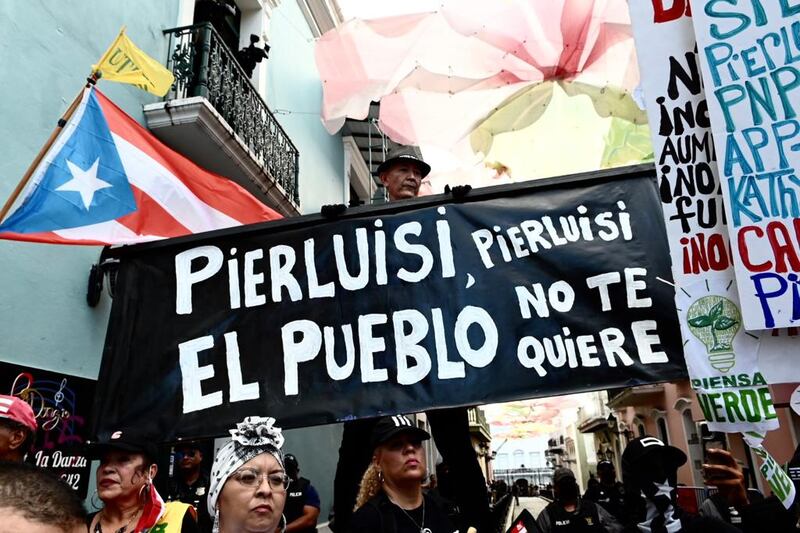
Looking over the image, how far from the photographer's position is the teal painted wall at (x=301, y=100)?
34.1 ft

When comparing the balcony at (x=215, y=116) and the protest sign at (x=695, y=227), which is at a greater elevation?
the balcony at (x=215, y=116)

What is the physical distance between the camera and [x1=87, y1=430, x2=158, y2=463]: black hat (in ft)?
8.32

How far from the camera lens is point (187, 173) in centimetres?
411

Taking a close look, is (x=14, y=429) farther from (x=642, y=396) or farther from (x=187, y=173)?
(x=642, y=396)

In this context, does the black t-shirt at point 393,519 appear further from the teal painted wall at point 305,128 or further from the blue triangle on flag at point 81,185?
the teal painted wall at point 305,128

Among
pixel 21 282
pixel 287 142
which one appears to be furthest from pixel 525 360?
pixel 287 142

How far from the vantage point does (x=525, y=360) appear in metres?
2.45

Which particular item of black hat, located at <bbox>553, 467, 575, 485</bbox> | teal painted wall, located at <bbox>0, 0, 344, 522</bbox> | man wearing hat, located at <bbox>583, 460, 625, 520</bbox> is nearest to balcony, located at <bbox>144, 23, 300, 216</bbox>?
teal painted wall, located at <bbox>0, 0, 344, 522</bbox>

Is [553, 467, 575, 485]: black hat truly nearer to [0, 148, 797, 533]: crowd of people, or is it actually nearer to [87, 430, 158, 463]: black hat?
[0, 148, 797, 533]: crowd of people

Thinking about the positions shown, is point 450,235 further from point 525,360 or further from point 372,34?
point 372,34

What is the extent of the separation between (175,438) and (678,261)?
2.15 m

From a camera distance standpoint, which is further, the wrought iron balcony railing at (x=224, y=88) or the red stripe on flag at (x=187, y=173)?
the wrought iron balcony railing at (x=224, y=88)

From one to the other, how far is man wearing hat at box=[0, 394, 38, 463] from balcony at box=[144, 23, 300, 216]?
443cm

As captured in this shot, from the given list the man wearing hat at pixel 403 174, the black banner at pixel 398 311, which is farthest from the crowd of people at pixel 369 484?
the man wearing hat at pixel 403 174
